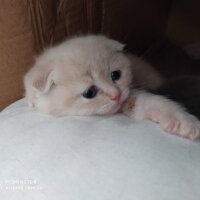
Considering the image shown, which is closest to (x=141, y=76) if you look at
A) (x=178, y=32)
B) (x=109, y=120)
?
(x=109, y=120)

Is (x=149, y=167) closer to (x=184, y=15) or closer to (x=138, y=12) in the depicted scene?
(x=138, y=12)

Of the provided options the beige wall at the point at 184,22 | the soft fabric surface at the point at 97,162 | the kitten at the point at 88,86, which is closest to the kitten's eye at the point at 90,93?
the kitten at the point at 88,86

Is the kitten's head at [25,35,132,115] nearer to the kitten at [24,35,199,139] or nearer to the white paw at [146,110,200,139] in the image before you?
the kitten at [24,35,199,139]

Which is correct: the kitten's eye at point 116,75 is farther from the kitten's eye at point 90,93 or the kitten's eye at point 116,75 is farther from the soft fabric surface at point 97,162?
the soft fabric surface at point 97,162

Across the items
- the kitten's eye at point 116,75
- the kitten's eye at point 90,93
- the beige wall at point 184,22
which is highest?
the kitten's eye at point 116,75

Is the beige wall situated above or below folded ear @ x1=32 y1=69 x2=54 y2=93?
below

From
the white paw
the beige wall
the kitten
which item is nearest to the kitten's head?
the kitten
